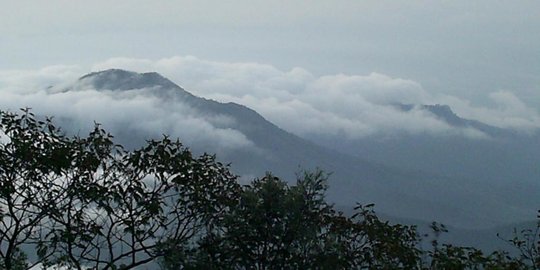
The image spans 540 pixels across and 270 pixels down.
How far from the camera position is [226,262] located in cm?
1355

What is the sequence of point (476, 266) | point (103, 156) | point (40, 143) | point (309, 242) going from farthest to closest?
point (103, 156) < point (40, 143) < point (309, 242) < point (476, 266)

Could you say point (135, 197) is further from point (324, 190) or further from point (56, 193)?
point (324, 190)

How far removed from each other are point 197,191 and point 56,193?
350 cm

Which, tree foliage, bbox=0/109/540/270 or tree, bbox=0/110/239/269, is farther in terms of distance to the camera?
tree, bbox=0/110/239/269

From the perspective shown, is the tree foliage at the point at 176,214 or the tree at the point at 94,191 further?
the tree at the point at 94,191

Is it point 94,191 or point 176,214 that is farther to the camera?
point 176,214

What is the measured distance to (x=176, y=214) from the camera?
640 inches

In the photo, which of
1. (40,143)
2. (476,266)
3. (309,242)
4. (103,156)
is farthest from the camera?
(103,156)

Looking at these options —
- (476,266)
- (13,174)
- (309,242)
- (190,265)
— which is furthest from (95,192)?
(476,266)

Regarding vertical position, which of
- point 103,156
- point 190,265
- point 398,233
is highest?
point 103,156

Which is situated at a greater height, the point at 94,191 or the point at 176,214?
the point at 94,191

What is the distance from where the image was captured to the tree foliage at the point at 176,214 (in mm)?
13398

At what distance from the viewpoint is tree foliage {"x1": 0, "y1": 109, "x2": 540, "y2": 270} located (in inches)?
527

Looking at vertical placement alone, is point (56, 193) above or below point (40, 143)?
below
